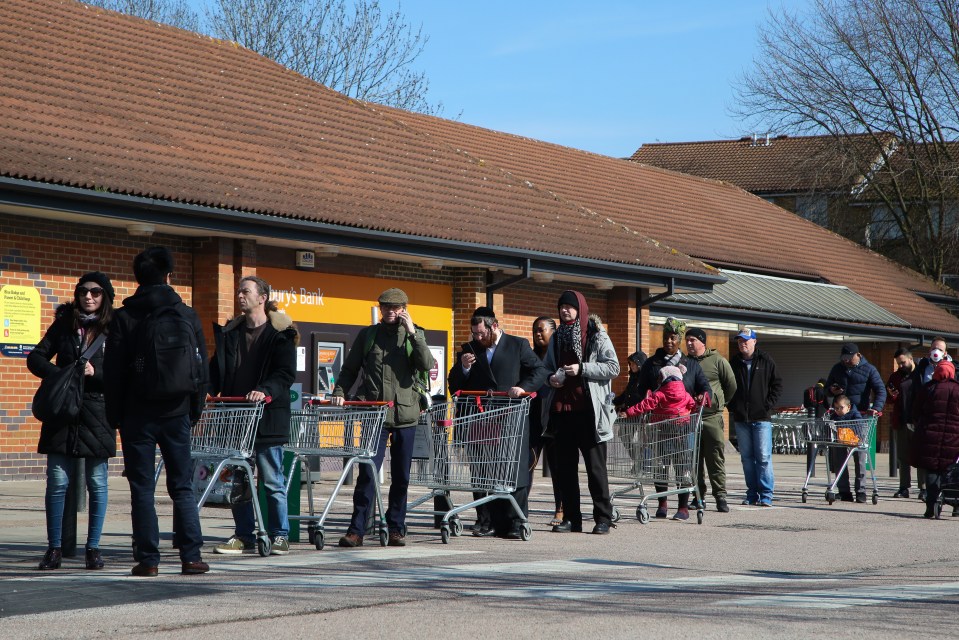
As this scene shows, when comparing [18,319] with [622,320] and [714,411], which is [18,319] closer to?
[714,411]

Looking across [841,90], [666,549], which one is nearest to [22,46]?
[666,549]

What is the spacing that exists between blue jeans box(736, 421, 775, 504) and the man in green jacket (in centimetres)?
70

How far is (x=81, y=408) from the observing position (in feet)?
28.0

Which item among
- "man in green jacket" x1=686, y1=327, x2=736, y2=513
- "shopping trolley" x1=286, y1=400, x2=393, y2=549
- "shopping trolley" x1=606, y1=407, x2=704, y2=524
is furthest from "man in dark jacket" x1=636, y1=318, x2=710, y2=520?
"shopping trolley" x1=286, y1=400, x2=393, y2=549

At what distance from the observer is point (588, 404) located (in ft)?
37.1

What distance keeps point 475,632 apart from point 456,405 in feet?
15.1

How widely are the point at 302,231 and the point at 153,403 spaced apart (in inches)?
372

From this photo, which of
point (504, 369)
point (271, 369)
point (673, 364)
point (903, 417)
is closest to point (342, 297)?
point (673, 364)

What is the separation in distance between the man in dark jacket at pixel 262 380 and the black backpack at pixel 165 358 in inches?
42.3

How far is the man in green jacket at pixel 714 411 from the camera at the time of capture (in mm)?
13953

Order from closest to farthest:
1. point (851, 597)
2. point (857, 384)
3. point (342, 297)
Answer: point (851, 597) → point (857, 384) → point (342, 297)

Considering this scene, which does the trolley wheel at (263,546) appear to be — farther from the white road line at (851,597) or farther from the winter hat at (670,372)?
the winter hat at (670,372)

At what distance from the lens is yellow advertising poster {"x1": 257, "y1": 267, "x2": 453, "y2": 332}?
18.1 metres

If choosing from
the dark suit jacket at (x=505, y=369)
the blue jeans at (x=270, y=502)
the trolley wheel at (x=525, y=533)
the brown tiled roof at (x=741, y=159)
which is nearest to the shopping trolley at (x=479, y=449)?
the trolley wheel at (x=525, y=533)
